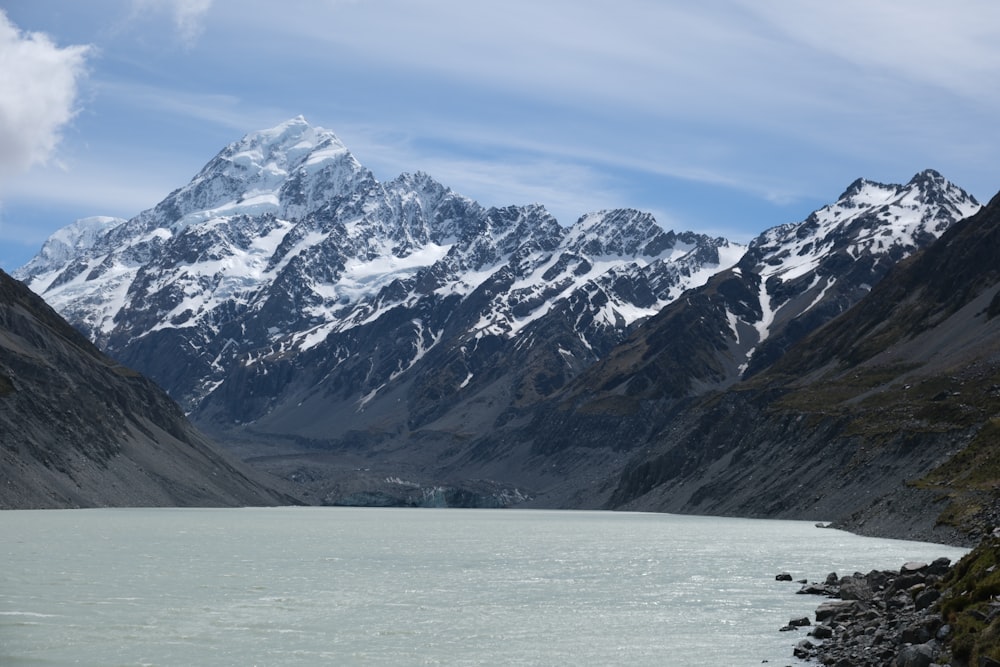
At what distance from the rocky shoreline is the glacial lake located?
6.46ft

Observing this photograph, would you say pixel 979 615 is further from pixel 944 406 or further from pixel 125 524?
pixel 944 406

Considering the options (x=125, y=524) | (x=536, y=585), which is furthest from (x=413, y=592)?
(x=125, y=524)

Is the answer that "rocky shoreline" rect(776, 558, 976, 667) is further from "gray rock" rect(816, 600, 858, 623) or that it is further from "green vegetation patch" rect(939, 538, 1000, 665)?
"green vegetation patch" rect(939, 538, 1000, 665)

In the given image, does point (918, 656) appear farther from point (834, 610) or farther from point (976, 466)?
point (976, 466)

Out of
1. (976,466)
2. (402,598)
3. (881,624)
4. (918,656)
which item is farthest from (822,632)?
(976,466)

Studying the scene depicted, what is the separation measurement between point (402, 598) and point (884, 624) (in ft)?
104

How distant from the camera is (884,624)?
55.1m

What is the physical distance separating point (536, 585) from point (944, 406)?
4826 inches

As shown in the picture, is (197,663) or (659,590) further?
(659,590)

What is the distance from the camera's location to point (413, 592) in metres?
79.8

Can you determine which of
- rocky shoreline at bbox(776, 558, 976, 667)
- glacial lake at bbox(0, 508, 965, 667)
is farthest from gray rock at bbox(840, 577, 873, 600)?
glacial lake at bbox(0, 508, 965, 667)

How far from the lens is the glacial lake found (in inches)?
2185

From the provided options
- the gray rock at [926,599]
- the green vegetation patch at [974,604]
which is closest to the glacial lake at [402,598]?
the gray rock at [926,599]

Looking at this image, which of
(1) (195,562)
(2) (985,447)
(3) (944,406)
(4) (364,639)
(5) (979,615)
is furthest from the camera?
(3) (944,406)
